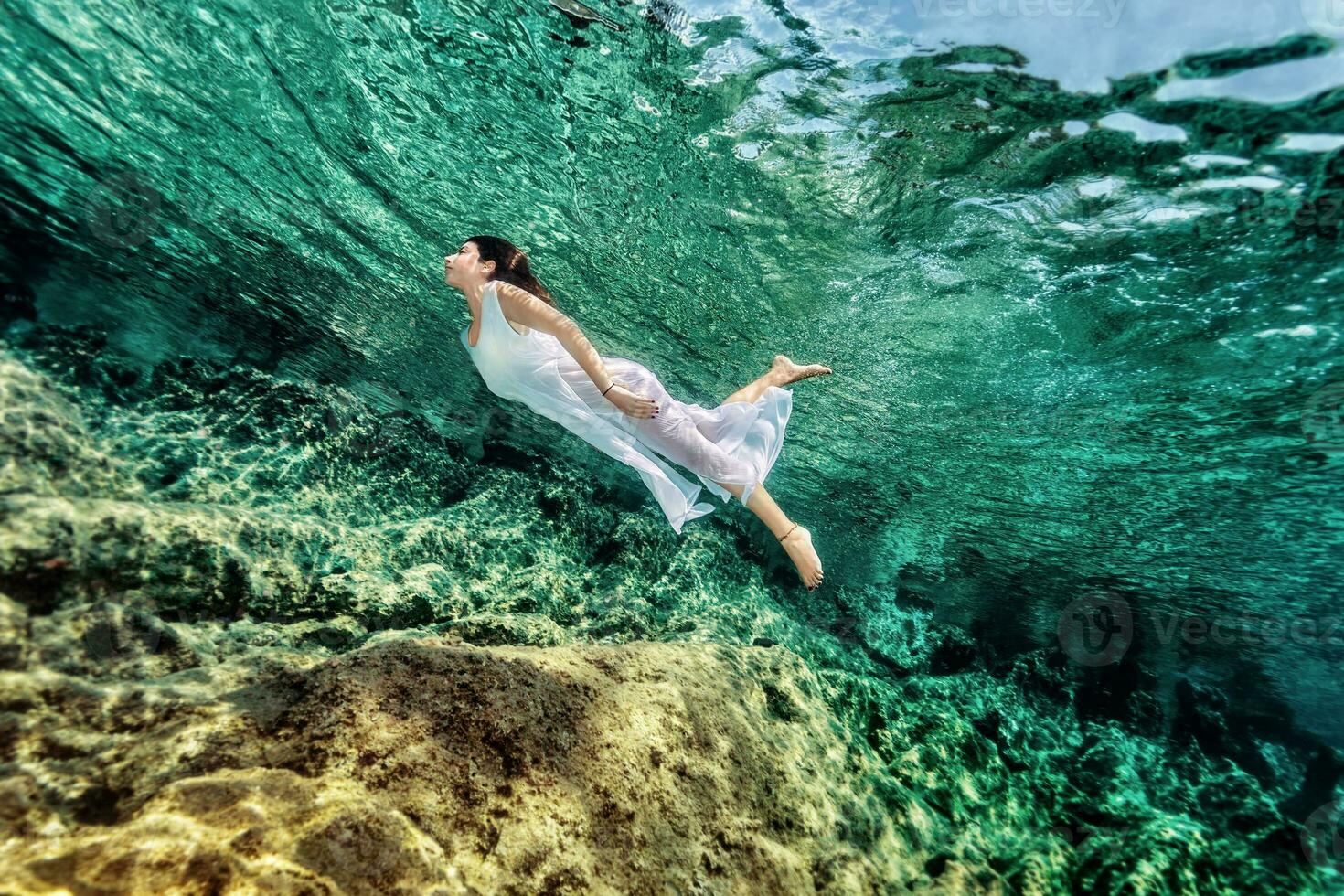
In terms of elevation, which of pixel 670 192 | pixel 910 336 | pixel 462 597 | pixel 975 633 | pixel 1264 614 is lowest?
pixel 462 597

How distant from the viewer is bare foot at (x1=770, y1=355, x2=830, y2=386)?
19.7ft

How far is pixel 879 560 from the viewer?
24.5m

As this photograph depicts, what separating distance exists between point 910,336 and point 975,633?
11523mm

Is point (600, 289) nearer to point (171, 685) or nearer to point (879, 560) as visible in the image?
point (171, 685)

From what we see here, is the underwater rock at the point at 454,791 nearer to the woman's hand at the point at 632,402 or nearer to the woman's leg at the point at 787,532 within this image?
the woman's leg at the point at 787,532

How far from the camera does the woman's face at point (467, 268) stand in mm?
4812

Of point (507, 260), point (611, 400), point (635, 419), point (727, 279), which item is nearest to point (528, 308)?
point (507, 260)

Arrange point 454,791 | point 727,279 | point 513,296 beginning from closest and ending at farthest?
point 454,791 < point 513,296 < point 727,279

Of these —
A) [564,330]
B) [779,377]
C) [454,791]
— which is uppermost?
[779,377]

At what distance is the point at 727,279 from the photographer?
29.6 ft

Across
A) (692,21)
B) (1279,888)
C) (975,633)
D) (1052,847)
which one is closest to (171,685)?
(1052,847)

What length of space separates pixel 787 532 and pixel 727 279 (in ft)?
17.4

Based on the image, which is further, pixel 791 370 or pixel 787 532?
pixel 791 370

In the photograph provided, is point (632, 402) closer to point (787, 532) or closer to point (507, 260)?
point (507, 260)
